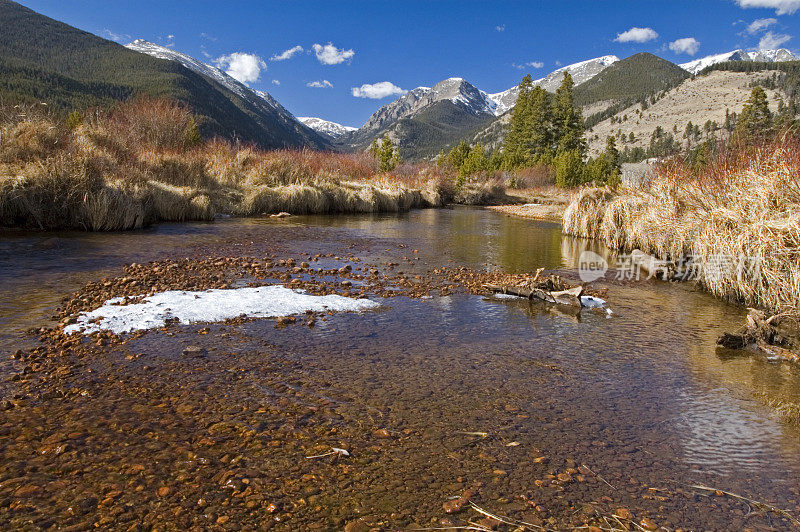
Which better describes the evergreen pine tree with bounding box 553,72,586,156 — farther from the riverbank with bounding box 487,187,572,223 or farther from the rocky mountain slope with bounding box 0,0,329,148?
the rocky mountain slope with bounding box 0,0,329,148

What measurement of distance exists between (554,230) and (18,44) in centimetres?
22678

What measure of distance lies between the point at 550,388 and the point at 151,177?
18.6 m

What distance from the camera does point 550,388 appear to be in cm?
430

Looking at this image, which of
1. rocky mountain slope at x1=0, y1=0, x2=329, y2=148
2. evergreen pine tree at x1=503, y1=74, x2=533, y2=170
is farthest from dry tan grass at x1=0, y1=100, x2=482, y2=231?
rocky mountain slope at x1=0, y1=0, x2=329, y2=148

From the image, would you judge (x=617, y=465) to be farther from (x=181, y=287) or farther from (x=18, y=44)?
(x=18, y=44)

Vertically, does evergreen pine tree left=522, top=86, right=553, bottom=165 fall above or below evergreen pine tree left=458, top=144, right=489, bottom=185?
above

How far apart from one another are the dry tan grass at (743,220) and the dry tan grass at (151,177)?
50.9 ft

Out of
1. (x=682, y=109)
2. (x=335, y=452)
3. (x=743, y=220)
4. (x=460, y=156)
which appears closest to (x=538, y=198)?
(x=460, y=156)

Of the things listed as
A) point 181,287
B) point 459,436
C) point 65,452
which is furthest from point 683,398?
point 181,287

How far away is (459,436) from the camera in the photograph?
3391 millimetres

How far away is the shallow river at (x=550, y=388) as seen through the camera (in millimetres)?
2898

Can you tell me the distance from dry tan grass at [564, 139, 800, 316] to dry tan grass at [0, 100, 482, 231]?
15.5 meters

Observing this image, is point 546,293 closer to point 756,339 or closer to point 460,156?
point 756,339

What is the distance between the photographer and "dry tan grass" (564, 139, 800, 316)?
6895mm
